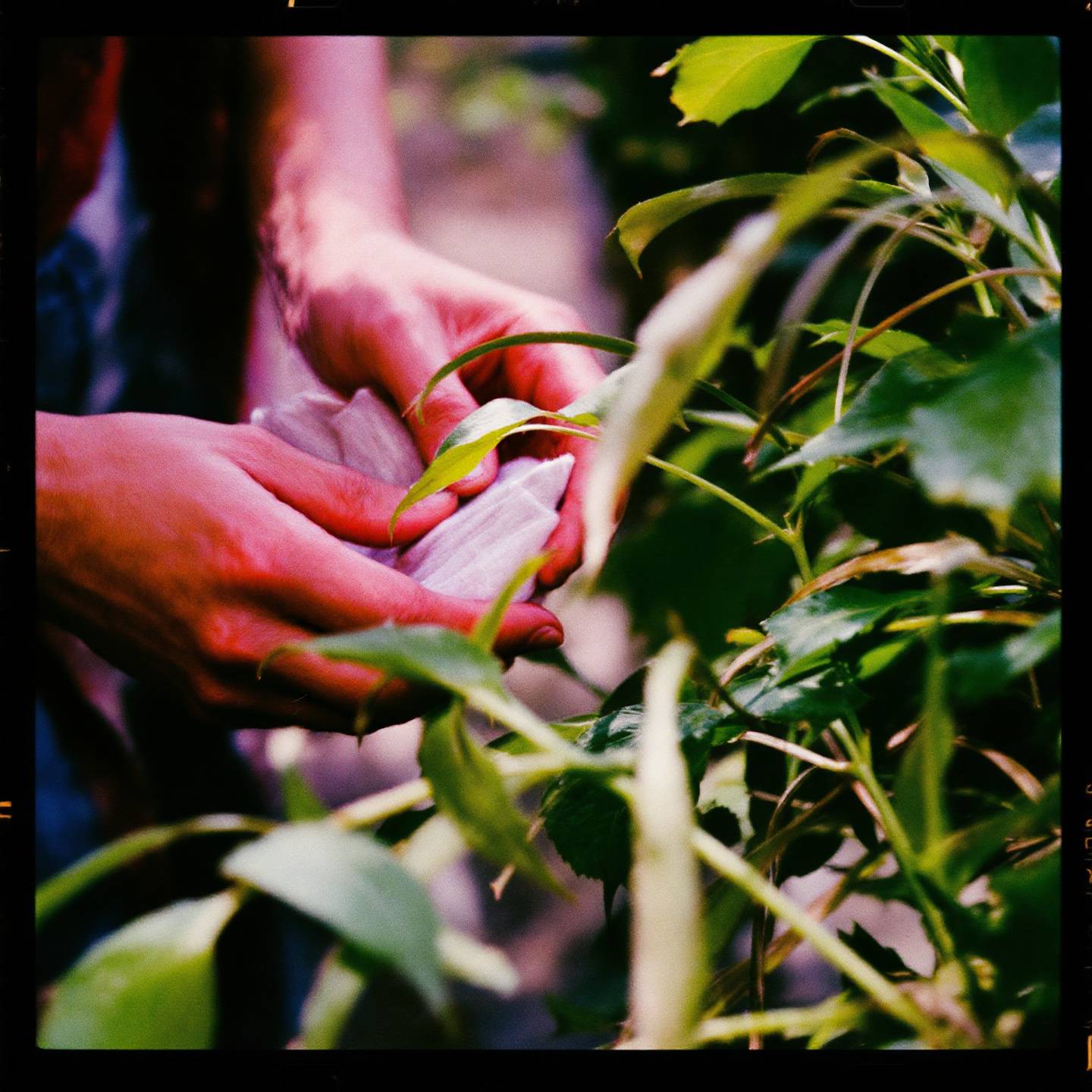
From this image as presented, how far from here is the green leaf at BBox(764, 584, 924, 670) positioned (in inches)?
8.4

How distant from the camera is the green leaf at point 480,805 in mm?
158

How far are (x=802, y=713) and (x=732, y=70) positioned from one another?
0.67 feet

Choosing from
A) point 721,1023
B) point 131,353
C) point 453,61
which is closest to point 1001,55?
point 721,1023

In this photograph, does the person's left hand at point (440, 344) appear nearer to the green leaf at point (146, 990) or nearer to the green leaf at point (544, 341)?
the green leaf at point (544, 341)

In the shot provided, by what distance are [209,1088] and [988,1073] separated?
0.17 m

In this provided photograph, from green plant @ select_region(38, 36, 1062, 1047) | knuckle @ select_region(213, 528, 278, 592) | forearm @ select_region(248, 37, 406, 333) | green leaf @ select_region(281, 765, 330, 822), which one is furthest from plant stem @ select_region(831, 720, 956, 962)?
forearm @ select_region(248, 37, 406, 333)

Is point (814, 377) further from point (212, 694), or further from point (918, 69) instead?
point (212, 694)

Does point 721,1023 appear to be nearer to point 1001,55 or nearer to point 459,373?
point 1001,55

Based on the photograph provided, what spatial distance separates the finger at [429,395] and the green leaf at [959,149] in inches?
6.8

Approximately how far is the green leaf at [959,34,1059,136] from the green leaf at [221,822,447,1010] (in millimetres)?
222

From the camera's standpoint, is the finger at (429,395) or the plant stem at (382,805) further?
the finger at (429,395)

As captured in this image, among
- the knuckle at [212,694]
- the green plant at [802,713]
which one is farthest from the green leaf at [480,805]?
the knuckle at [212,694]

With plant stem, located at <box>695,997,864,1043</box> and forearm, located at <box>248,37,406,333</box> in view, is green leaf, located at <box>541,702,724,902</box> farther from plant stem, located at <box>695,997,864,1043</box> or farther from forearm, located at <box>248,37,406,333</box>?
forearm, located at <box>248,37,406,333</box>

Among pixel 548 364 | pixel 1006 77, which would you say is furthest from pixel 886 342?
pixel 548 364
